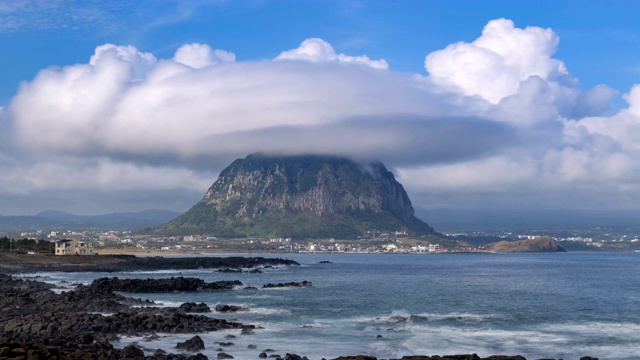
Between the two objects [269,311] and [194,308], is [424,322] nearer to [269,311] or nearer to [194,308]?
[269,311]

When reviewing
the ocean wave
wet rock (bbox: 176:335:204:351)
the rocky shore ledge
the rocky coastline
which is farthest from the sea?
the rocky shore ledge

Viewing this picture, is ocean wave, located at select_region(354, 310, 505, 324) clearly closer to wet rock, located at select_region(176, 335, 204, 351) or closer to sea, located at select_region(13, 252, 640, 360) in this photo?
sea, located at select_region(13, 252, 640, 360)

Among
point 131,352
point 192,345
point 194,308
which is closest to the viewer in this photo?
point 131,352

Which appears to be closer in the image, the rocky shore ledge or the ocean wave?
the ocean wave

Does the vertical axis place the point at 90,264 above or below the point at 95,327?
below

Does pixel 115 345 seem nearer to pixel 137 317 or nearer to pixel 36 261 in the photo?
pixel 137 317

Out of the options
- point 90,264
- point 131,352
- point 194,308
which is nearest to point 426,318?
point 194,308

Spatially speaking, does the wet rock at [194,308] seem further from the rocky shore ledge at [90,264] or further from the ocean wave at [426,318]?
the rocky shore ledge at [90,264]

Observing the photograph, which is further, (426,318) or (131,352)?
(426,318)

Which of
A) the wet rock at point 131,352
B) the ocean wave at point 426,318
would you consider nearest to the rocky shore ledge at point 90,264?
the ocean wave at point 426,318

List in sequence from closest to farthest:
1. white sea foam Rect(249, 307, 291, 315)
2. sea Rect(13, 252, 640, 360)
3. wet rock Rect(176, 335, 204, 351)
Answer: wet rock Rect(176, 335, 204, 351), sea Rect(13, 252, 640, 360), white sea foam Rect(249, 307, 291, 315)

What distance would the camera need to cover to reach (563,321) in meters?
65.1

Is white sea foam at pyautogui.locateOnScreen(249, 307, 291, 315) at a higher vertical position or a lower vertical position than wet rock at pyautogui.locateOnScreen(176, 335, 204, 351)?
lower

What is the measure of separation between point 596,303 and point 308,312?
39.2 meters
